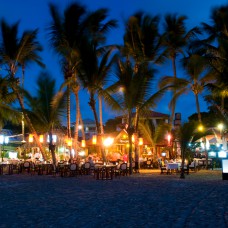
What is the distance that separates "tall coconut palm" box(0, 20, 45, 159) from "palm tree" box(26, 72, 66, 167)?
1.91m

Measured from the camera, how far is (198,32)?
28.0 metres

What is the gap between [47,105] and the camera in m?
21.4

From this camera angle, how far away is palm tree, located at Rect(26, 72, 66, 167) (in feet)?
70.2

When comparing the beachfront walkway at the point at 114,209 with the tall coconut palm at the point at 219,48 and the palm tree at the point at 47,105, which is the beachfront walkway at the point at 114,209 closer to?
the palm tree at the point at 47,105

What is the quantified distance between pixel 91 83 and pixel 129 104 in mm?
2411

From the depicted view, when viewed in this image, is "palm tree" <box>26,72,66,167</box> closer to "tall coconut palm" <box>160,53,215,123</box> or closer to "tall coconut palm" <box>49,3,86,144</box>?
"tall coconut palm" <box>49,3,86,144</box>

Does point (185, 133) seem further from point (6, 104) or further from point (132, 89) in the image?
point (6, 104)

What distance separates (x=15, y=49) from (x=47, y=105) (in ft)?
15.6

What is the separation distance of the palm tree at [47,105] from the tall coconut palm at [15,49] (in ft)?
6.26

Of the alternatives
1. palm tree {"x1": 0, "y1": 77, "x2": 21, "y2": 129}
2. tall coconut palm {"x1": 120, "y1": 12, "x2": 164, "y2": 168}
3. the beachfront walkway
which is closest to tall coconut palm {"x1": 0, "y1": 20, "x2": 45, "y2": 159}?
palm tree {"x1": 0, "y1": 77, "x2": 21, "y2": 129}

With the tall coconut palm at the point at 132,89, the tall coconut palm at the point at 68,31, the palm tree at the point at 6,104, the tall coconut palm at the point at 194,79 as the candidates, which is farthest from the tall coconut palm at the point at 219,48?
the palm tree at the point at 6,104

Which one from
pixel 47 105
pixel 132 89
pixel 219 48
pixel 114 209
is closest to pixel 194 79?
pixel 219 48

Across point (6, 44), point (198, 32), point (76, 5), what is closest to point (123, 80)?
point (76, 5)

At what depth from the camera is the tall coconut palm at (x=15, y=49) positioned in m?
23.5
